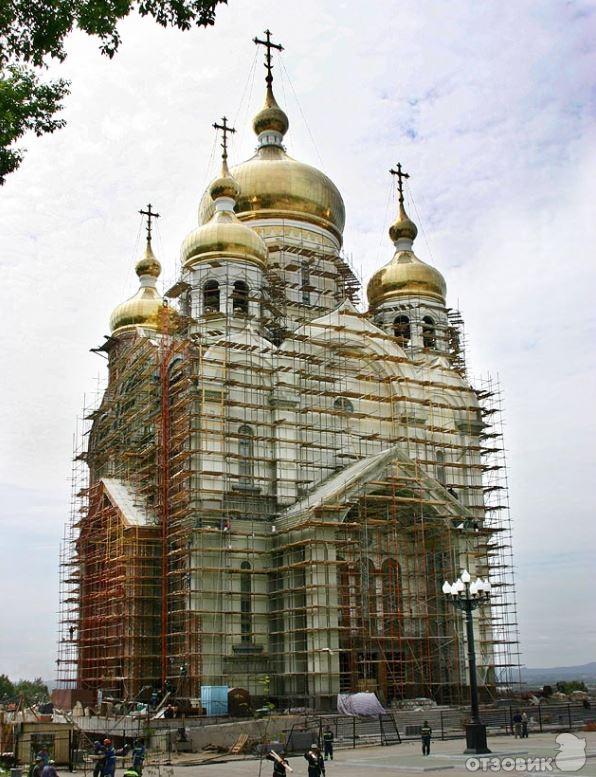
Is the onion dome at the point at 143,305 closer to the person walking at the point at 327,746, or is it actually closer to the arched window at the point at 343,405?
the arched window at the point at 343,405

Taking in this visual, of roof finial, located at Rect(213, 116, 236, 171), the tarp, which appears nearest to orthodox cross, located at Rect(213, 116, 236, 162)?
roof finial, located at Rect(213, 116, 236, 171)

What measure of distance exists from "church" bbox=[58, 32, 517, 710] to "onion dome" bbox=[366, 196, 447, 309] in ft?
5.84

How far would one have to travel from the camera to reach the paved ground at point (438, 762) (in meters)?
18.6

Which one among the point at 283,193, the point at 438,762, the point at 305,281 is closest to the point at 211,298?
the point at 305,281

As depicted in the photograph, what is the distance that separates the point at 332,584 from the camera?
1313 inches

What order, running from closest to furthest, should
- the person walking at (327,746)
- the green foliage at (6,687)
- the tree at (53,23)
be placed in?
1. the tree at (53,23)
2. the person walking at (327,746)
3. the green foliage at (6,687)

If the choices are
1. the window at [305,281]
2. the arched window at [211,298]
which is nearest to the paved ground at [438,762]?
the arched window at [211,298]

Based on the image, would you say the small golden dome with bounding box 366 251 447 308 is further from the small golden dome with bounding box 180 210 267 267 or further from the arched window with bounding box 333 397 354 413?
the arched window with bounding box 333 397 354 413

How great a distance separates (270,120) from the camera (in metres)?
50.2

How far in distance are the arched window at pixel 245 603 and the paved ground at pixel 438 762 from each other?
985cm

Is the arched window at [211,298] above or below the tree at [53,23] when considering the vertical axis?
above

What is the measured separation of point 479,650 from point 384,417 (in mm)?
10164

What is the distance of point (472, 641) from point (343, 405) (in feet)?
61.1

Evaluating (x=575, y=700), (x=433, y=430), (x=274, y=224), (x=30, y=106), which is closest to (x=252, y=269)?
(x=274, y=224)
